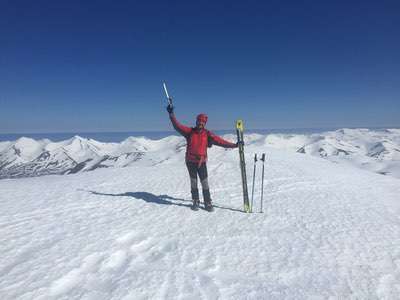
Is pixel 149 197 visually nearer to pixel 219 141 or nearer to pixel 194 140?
pixel 194 140

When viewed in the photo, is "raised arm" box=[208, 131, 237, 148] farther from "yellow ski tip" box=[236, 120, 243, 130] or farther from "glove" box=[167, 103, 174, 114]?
"glove" box=[167, 103, 174, 114]

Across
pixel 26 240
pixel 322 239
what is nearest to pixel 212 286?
pixel 322 239

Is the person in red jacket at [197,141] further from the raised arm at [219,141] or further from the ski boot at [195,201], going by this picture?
the ski boot at [195,201]

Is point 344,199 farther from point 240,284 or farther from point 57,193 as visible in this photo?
point 57,193

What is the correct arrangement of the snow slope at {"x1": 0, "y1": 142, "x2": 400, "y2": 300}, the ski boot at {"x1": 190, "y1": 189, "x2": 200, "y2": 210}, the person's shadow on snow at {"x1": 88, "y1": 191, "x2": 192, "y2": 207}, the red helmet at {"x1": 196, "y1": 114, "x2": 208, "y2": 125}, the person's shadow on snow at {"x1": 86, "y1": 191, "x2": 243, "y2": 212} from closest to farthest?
the snow slope at {"x1": 0, "y1": 142, "x2": 400, "y2": 300} < the red helmet at {"x1": 196, "y1": 114, "x2": 208, "y2": 125} < the ski boot at {"x1": 190, "y1": 189, "x2": 200, "y2": 210} < the person's shadow on snow at {"x1": 86, "y1": 191, "x2": 243, "y2": 212} < the person's shadow on snow at {"x1": 88, "y1": 191, "x2": 192, "y2": 207}

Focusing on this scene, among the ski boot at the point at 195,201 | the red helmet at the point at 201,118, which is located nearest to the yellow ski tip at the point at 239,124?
the red helmet at the point at 201,118

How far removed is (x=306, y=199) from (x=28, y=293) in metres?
10.3

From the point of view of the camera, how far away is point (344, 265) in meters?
6.27

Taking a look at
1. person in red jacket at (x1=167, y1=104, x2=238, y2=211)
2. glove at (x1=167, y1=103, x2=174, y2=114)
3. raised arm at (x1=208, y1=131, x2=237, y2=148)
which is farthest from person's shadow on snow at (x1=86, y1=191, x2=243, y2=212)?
glove at (x1=167, y1=103, x2=174, y2=114)

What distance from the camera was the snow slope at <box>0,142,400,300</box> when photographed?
5.40m

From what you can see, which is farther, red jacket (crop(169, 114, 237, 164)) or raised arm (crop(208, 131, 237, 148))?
raised arm (crop(208, 131, 237, 148))

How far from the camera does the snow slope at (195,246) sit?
540 centimetres

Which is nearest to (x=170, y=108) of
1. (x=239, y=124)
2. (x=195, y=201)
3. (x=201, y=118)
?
(x=201, y=118)

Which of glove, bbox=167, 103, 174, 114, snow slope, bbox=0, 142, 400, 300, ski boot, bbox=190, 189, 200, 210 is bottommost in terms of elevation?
snow slope, bbox=0, 142, 400, 300
